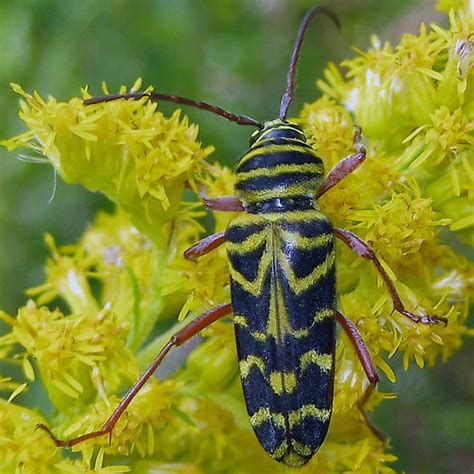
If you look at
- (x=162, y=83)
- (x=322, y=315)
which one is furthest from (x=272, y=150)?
(x=162, y=83)

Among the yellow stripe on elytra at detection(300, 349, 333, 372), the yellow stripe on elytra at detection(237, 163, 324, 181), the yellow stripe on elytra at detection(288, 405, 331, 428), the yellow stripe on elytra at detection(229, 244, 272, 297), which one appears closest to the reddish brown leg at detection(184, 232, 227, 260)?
the yellow stripe on elytra at detection(229, 244, 272, 297)

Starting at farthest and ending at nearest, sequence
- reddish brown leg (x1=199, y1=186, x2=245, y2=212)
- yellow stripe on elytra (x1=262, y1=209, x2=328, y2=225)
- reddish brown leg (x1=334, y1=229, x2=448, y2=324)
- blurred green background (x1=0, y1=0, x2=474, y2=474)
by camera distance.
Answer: blurred green background (x1=0, y1=0, x2=474, y2=474)
reddish brown leg (x1=199, y1=186, x2=245, y2=212)
yellow stripe on elytra (x1=262, y1=209, x2=328, y2=225)
reddish brown leg (x1=334, y1=229, x2=448, y2=324)

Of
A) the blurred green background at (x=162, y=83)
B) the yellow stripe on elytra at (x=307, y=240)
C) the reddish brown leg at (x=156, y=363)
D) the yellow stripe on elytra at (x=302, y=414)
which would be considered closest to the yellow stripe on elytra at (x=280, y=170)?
the yellow stripe on elytra at (x=307, y=240)

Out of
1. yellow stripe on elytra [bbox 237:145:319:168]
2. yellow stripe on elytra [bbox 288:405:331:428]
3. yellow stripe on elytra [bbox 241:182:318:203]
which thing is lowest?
yellow stripe on elytra [bbox 288:405:331:428]

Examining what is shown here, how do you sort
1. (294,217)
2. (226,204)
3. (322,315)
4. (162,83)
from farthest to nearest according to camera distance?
(162,83) < (226,204) < (294,217) < (322,315)

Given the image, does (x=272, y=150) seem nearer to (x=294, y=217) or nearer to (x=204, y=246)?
(x=294, y=217)

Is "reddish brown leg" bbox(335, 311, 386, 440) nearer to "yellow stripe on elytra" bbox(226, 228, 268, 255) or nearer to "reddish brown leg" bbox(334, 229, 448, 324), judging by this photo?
"reddish brown leg" bbox(334, 229, 448, 324)

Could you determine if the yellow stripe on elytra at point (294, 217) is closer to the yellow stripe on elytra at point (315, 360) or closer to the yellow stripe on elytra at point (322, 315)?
the yellow stripe on elytra at point (322, 315)

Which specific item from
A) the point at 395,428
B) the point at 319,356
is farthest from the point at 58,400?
the point at 395,428

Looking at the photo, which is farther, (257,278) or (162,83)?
(162,83)

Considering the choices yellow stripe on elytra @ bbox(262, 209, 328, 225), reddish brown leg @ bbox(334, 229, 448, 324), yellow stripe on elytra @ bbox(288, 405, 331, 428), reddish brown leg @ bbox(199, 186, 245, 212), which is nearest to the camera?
yellow stripe on elytra @ bbox(288, 405, 331, 428)
